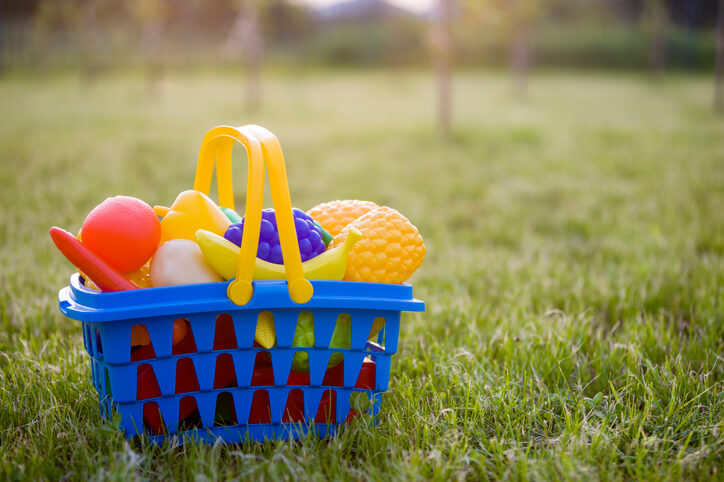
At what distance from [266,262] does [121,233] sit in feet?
1.15

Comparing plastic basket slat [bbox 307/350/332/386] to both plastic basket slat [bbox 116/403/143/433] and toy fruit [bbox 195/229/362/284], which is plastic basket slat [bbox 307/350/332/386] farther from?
plastic basket slat [bbox 116/403/143/433]

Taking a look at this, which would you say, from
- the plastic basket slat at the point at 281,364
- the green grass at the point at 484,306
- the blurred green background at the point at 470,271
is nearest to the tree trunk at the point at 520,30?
the blurred green background at the point at 470,271

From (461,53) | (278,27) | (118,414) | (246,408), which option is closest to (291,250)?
(246,408)

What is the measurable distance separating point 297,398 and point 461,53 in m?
23.2

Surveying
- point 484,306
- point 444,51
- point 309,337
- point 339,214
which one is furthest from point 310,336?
point 444,51

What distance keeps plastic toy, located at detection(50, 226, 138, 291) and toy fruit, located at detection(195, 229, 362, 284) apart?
0.67ft

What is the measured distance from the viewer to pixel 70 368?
1.57m

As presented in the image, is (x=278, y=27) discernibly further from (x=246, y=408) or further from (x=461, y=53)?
(x=246, y=408)

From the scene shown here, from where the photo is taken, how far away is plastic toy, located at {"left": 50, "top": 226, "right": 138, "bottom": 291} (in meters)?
1.21

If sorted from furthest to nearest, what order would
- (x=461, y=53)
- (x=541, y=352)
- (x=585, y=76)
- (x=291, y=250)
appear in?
(x=461, y=53)
(x=585, y=76)
(x=541, y=352)
(x=291, y=250)

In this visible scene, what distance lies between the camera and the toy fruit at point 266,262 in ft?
4.18

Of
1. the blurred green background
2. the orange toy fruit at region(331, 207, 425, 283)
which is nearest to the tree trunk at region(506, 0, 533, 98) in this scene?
the blurred green background

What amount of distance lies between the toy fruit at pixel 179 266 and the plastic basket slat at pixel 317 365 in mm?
319

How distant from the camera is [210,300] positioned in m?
1.22
